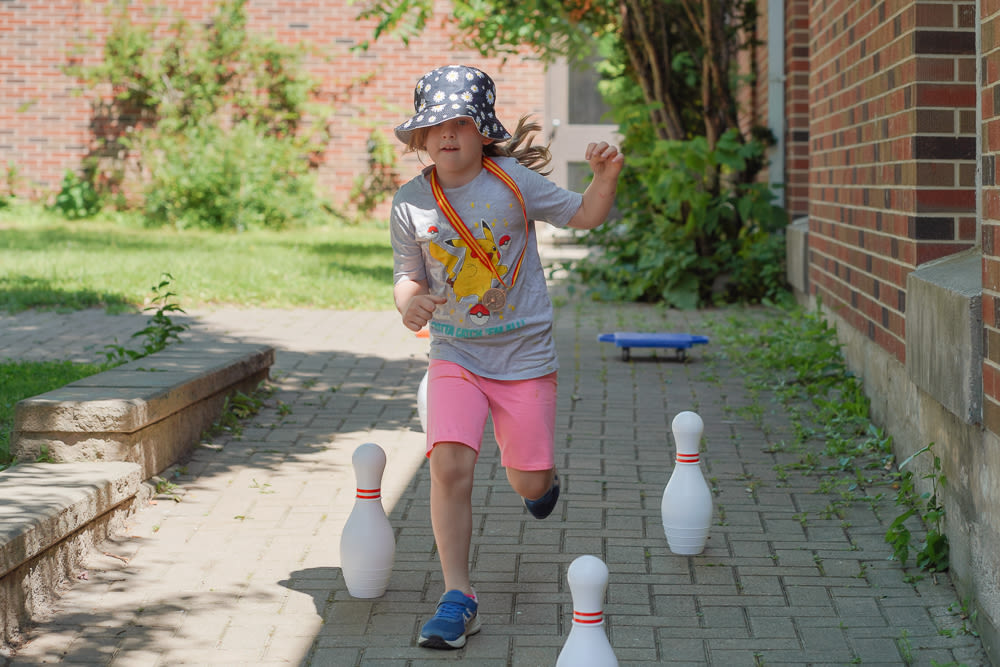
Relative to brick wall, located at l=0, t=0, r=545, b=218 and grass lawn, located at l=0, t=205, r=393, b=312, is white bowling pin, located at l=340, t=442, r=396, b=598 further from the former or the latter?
brick wall, located at l=0, t=0, r=545, b=218

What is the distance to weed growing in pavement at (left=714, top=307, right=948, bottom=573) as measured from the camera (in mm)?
4336

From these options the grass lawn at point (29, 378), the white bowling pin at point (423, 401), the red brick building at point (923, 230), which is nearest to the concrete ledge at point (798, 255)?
the red brick building at point (923, 230)

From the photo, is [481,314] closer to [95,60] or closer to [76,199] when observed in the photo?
[76,199]

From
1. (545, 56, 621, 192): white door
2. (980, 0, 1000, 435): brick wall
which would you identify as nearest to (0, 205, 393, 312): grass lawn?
(545, 56, 621, 192): white door

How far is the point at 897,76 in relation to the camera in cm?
530

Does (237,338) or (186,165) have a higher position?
(186,165)

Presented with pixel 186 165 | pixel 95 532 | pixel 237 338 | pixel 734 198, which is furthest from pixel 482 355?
pixel 186 165

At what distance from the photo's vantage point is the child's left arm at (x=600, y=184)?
12.4ft

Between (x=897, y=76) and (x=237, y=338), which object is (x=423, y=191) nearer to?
(x=897, y=76)

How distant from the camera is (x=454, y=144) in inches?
150

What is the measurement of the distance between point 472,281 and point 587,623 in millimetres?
1230

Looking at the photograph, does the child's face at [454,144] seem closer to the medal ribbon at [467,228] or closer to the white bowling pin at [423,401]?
the medal ribbon at [467,228]

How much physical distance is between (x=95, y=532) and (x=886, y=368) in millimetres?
3594

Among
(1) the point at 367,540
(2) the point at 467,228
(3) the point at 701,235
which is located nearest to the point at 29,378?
(1) the point at 367,540
